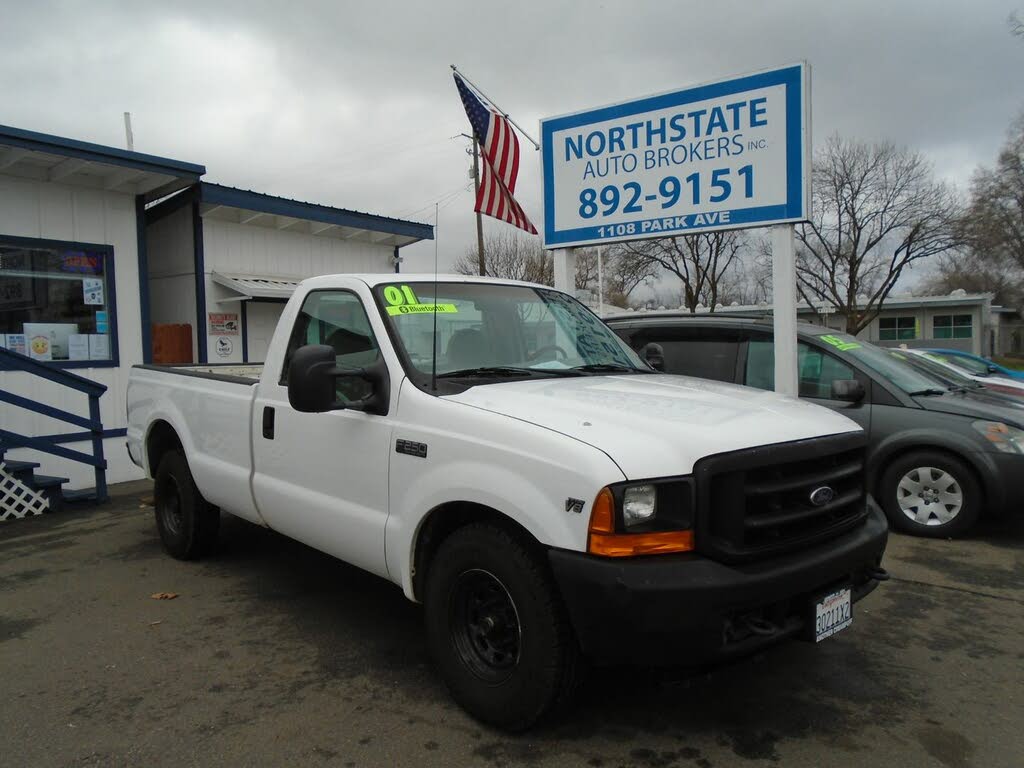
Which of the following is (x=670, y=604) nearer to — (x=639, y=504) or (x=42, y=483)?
(x=639, y=504)

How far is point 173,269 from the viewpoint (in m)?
11.6

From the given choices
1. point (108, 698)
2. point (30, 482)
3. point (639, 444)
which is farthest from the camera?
point (30, 482)


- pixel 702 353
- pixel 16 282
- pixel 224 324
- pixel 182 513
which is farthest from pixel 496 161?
pixel 16 282

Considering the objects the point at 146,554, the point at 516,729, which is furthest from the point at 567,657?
the point at 146,554

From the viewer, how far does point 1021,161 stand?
3838 cm

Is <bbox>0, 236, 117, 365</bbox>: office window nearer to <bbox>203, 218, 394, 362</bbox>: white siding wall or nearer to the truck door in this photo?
<bbox>203, 218, 394, 362</bbox>: white siding wall

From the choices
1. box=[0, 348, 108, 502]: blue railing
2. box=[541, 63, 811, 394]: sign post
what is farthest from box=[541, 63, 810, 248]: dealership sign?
box=[0, 348, 108, 502]: blue railing

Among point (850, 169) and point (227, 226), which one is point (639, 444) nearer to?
point (227, 226)

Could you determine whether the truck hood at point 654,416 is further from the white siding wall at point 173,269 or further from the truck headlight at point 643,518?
the white siding wall at point 173,269

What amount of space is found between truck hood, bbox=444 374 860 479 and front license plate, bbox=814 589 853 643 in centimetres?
64

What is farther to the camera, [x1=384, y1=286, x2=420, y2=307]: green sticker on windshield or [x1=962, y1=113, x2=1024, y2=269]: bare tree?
[x1=962, y1=113, x2=1024, y2=269]: bare tree

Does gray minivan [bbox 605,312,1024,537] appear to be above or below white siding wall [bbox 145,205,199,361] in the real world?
below

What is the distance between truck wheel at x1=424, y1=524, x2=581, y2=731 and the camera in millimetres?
2701

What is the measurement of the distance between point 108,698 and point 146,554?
101 inches
